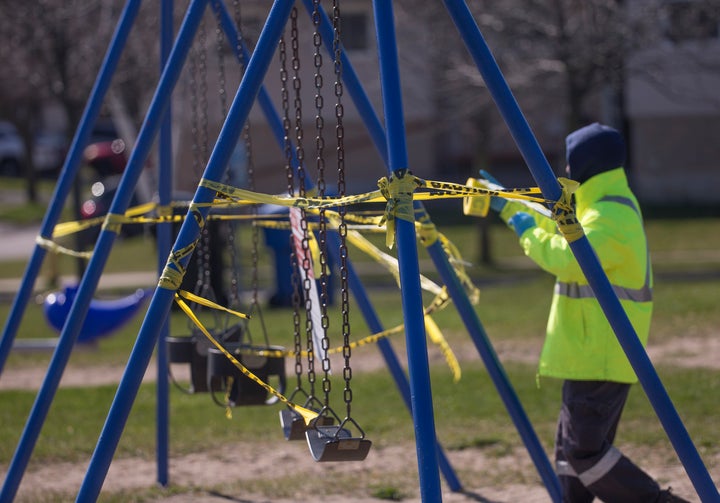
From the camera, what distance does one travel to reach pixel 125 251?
21203mm

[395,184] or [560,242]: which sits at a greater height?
[395,184]

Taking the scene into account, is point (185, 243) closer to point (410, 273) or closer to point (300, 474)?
point (410, 273)

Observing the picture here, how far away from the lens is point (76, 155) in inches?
227

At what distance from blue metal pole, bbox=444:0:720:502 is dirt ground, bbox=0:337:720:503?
153 centimetres

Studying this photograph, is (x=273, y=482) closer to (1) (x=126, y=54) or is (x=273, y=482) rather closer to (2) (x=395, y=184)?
(2) (x=395, y=184)

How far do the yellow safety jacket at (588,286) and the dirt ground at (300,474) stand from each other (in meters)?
1.19

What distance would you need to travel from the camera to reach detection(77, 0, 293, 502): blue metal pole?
3863 mm

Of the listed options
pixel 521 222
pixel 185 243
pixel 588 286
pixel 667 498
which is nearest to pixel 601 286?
pixel 588 286

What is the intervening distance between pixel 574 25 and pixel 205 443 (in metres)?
9.49

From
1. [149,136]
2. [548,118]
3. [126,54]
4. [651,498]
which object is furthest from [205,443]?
[548,118]

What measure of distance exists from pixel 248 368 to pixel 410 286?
70.7 inches

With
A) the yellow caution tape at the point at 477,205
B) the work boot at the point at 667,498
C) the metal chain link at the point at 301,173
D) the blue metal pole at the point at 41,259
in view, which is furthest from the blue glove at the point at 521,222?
the blue metal pole at the point at 41,259

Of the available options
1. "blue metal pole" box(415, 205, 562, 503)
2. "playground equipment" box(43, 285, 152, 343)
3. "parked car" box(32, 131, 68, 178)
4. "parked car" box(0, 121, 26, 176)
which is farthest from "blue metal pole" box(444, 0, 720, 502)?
Result: "parked car" box(0, 121, 26, 176)

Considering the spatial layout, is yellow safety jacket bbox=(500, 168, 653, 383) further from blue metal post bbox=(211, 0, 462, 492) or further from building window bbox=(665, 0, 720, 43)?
building window bbox=(665, 0, 720, 43)
